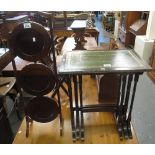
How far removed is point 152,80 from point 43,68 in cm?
264

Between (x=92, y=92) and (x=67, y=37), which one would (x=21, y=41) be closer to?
(x=92, y=92)

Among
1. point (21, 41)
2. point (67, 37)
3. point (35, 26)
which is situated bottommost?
point (67, 37)

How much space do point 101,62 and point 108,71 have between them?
0.58 feet

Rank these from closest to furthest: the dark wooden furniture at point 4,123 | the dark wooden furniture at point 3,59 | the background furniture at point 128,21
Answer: the dark wooden furniture at point 4,123
the dark wooden furniture at point 3,59
the background furniture at point 128,21

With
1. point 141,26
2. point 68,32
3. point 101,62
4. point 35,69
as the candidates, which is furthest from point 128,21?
point 35,69

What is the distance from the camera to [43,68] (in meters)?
1.47

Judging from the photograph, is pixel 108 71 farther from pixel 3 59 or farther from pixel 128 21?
pixel 128 21

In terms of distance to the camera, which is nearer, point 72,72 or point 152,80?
point 72,72

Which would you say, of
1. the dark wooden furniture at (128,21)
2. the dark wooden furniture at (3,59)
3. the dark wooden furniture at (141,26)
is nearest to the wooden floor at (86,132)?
the dark wooden furniture at (3,59)

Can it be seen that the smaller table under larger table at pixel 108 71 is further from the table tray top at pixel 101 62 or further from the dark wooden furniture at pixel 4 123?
the dark wooden furniture at pixel 4 123

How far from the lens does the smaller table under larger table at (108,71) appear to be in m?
1.40

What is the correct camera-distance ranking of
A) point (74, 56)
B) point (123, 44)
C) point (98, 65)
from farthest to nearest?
point (123, 44)
point (74, 56)
point (98, 65)

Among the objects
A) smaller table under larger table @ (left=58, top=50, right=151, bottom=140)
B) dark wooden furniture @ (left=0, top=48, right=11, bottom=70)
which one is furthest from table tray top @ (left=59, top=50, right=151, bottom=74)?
dark wooden furniture @ (left=0, top=48, right=11, bottom=70)
